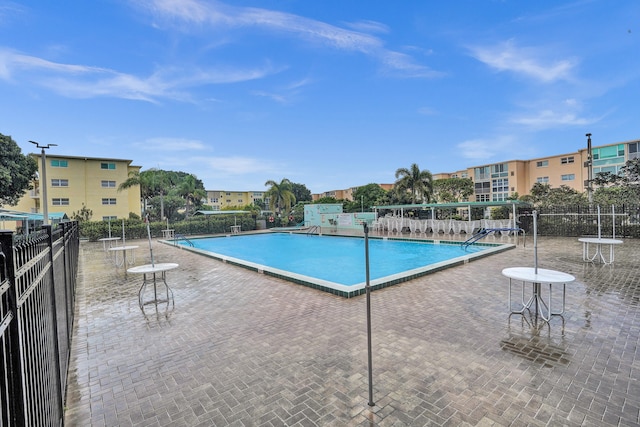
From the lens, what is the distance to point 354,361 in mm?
3363

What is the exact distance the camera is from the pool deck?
2551mm

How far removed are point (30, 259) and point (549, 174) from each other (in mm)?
50144

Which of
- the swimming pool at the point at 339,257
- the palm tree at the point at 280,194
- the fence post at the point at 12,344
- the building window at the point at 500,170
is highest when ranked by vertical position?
the building window at the point at 500,170

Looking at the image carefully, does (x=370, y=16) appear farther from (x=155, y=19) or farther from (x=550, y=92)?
(x=550, y=92)

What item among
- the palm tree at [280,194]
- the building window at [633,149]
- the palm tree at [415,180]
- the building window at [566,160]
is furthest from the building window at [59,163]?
the building window at [633,149]

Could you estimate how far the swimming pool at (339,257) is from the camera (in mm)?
7206

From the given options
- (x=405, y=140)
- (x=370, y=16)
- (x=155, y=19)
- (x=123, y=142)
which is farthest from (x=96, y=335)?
(x=123, y=142)

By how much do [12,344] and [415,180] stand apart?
27.5 metres

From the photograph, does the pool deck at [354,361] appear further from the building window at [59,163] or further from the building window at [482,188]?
the building window at [482,188]

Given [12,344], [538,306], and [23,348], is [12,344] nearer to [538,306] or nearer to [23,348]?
[23,348]

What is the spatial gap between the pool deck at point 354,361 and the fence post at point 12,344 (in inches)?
66.0

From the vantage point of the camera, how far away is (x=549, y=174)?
39.8 metres

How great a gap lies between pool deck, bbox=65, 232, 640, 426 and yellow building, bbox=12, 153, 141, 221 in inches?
1112

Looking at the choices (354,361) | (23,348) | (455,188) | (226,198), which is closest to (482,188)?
(455,188)
